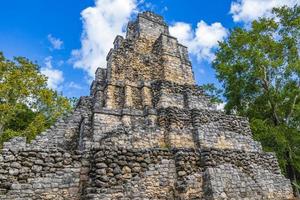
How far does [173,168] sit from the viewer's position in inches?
292

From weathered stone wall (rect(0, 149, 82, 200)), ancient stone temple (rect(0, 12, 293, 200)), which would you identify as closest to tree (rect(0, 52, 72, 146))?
ancient stone temple (rect(0, 12, 293, 200))

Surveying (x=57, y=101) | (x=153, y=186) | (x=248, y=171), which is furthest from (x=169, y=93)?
(x=57, y=101)

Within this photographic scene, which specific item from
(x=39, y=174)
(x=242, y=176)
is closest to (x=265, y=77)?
(x=242, y=176)

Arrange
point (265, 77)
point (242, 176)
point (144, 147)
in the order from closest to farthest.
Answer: point (242, 176) → point (144, 147) → point (265, 77)

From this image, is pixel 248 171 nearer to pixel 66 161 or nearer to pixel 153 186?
pixel 153 186

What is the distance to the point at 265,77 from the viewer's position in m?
17.9

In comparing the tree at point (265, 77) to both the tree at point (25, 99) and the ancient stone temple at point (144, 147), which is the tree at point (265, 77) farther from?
the tree at point (25, 99)

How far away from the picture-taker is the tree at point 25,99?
1678 cm

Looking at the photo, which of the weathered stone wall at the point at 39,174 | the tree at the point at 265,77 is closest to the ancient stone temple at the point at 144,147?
the weathered stone wall at the point at 39,174

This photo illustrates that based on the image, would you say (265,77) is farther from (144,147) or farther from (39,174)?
(39,174)

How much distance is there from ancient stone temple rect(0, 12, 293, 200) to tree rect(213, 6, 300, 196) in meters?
4.50

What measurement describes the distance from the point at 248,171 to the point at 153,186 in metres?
3.23

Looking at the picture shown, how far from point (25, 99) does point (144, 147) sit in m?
12.1

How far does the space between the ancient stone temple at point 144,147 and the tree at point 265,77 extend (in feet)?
14.8
